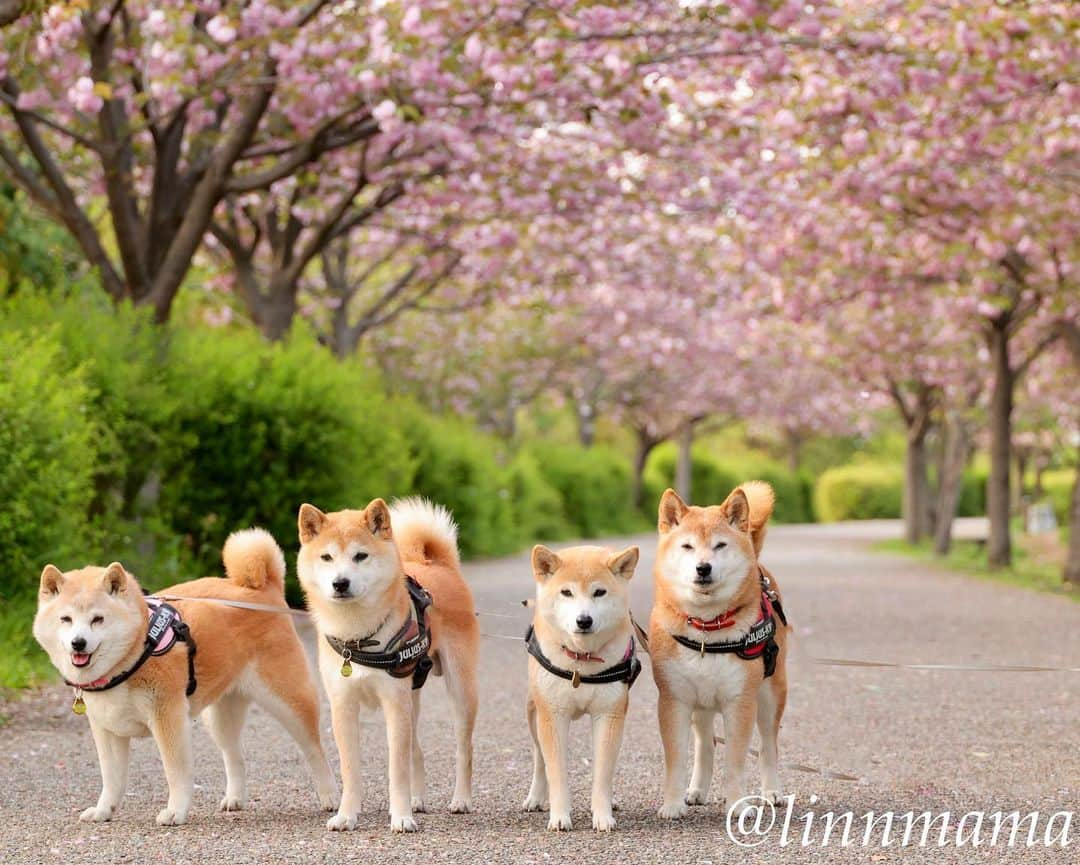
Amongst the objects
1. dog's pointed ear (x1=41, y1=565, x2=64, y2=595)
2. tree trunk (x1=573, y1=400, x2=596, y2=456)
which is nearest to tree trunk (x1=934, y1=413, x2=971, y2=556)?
tree trunk (x1=573, y1=400, x2=596, y2=456)

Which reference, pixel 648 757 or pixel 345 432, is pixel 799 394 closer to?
pixel 345 432

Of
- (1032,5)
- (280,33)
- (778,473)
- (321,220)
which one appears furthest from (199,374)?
(778,473)

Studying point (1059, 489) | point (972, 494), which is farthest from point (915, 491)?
Answer: point (972, 494)

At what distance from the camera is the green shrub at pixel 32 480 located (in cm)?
910

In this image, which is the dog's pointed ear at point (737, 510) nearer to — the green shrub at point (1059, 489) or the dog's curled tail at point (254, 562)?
the dog's curled tail at point (254, 562)

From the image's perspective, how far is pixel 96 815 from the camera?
16.9ft

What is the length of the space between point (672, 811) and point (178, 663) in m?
1.75

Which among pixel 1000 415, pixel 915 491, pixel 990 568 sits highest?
pixel 1000 415

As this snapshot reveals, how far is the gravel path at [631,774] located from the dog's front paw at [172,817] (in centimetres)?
5

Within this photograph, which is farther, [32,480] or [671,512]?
[32,480]

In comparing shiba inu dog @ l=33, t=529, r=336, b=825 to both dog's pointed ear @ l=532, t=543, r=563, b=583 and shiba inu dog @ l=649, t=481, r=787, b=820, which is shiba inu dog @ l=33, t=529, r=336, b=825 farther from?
shiba inu dog @ l=649, t=481, r=787, b=820

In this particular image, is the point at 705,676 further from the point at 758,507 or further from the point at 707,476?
the point at 707,476

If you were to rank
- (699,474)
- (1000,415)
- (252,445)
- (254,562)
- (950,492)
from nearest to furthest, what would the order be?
(254,562) < (252,445) < (1000,415) < (950,492) < (699,474)

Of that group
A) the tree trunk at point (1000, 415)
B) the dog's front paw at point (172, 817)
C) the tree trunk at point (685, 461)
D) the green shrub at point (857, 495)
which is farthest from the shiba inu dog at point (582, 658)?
the green shrub at point (857, 495)
